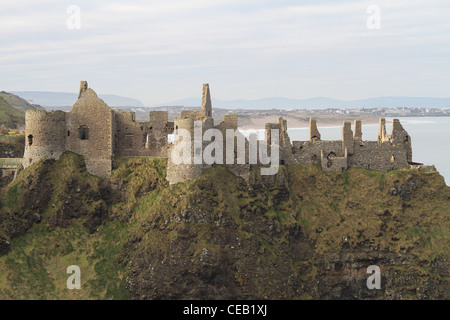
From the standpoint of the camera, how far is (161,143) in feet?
249

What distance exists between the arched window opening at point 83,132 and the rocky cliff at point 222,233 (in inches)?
97.4

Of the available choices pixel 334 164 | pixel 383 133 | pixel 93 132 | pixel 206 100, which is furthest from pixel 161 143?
pixel 383 133

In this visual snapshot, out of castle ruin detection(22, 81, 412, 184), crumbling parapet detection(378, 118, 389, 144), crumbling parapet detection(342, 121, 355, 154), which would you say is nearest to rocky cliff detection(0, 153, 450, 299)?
castle ruin detection(22, 81, 412, 184)

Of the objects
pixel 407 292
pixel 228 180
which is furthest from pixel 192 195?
pixel 407 292

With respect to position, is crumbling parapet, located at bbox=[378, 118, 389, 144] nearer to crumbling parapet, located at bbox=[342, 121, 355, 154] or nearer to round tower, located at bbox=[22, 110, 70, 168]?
crumbling parapet, located at bbox=[342, 121, 355, 154]

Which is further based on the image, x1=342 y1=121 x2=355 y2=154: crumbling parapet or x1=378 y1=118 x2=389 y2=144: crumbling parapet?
x1=378 y1=118 x2=389 y2=144: crumbling parapet

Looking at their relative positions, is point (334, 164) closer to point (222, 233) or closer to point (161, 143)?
point (222, 233)

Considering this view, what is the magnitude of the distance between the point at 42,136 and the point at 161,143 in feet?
39.7

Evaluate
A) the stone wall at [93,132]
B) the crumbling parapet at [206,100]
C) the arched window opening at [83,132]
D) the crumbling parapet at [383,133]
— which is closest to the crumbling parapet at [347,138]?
the crumbling parapet at [383,133]

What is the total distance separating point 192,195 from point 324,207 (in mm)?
14870

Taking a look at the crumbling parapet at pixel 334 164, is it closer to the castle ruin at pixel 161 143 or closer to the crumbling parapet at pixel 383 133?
the castle ruin at pixel 161 143

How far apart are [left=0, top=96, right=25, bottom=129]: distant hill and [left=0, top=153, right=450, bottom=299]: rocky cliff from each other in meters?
39.0

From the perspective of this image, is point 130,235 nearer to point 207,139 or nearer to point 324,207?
point 207,139

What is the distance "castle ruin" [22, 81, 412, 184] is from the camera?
7169cm
